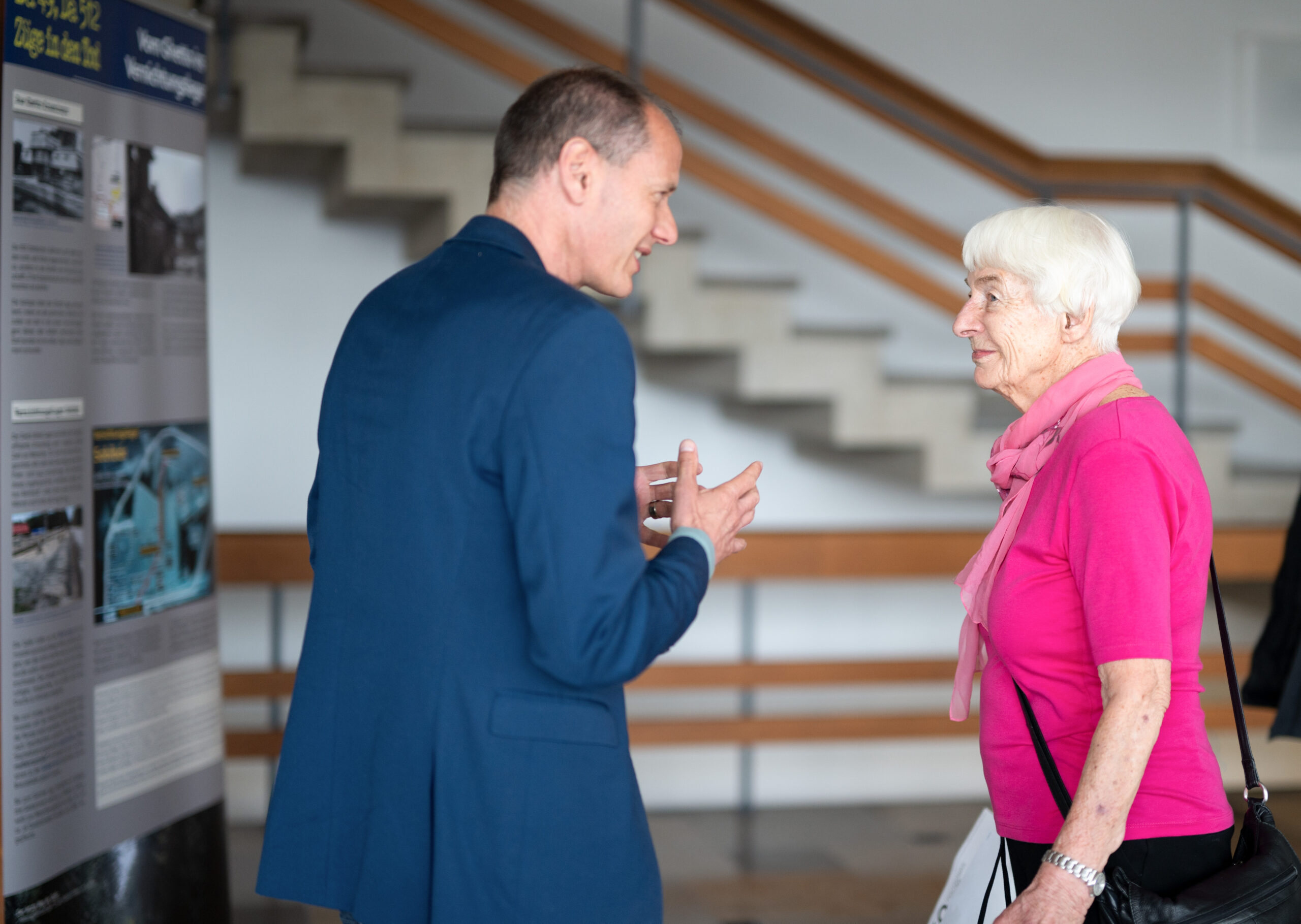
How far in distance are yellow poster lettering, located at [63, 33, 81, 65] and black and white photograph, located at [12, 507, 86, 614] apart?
35.3 inches

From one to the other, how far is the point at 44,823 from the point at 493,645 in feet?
5.11

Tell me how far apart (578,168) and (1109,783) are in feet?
3.00

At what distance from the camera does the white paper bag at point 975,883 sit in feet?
5.52

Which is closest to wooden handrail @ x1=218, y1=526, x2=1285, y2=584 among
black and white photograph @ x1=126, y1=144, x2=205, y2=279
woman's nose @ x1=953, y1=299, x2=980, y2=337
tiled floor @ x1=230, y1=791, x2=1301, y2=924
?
tiled floor @ x1=230, y1=791, x2=1301, y2=924

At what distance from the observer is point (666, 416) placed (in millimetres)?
4703

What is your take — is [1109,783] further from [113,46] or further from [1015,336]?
[113,46]

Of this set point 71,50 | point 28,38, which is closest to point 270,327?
Answer: point 71,50

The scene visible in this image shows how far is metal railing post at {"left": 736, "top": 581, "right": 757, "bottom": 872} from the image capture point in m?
4.23

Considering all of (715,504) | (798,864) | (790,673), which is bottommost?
(798,864)

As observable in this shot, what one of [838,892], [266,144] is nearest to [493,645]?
[838,892]

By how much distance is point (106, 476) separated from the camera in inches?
98.1

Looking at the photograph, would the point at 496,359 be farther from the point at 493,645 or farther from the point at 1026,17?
the point at 1026,17

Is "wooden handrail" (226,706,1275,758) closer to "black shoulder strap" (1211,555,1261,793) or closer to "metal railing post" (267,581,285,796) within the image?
"metal railing post" (267,581,285,796)

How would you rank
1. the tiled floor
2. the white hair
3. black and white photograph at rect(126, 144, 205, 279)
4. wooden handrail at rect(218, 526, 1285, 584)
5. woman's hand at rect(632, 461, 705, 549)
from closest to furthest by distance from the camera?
1. the white hair
2. woman's hand at rect(632, 461, 705, 549)
3. black and white photograph at rect(126, 144, 205, 279)
4. the tiled floor
5. wooden handrail at rect(218, 526, 1285, 584)
